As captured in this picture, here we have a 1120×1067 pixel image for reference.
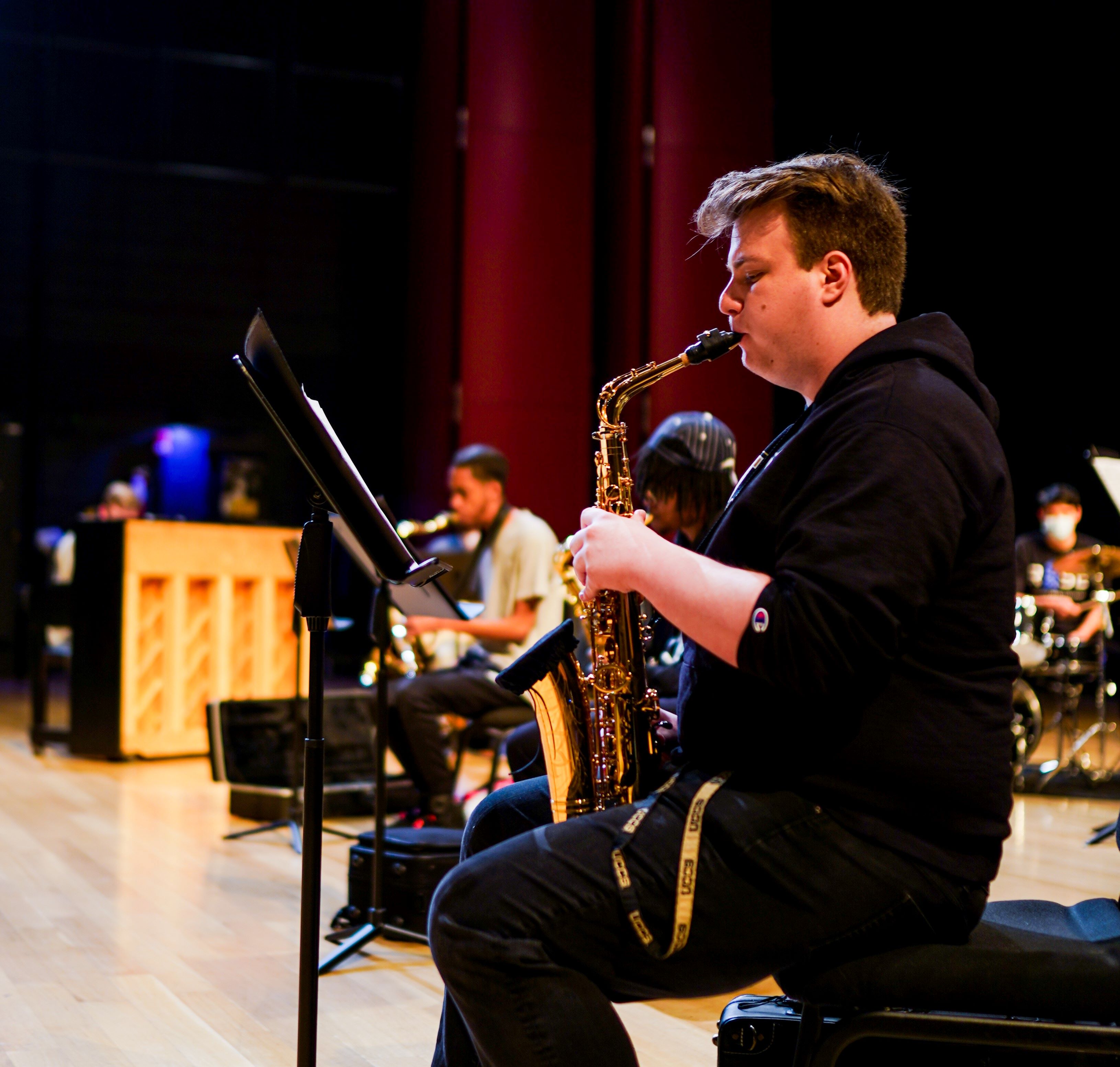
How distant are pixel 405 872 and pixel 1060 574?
15.3 feet

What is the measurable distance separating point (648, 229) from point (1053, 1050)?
313 inches

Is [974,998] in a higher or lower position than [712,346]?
lower

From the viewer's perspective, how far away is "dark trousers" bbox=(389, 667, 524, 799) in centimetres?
459

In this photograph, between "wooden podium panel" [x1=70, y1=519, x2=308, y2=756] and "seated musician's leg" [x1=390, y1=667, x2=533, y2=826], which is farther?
"wooden podium panel" [x1=70, y1=519, x2=308, y2=756]

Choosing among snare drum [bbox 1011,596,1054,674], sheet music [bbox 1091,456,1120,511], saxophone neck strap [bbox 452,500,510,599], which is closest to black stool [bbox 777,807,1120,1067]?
sheet music [bbox 1091,456,1120,511]

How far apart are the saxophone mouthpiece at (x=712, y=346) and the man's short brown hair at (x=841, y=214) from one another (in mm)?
198

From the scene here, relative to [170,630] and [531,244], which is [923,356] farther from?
[531,244]

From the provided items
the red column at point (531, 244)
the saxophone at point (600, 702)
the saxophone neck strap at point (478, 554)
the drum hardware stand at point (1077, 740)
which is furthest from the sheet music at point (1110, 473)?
the red column at point (531, 244)

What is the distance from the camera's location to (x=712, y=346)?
1909 mm

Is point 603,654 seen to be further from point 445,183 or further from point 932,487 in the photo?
point 445,183

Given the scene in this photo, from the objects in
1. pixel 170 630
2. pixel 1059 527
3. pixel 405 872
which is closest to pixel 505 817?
pixel 405 872

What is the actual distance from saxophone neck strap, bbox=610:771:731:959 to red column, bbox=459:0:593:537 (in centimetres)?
734

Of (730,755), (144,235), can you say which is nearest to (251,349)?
(730,755)

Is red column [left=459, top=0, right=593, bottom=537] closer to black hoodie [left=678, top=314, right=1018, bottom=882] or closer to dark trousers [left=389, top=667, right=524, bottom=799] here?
dark trousers [left=389, top=667, right=524, bottom=799]
